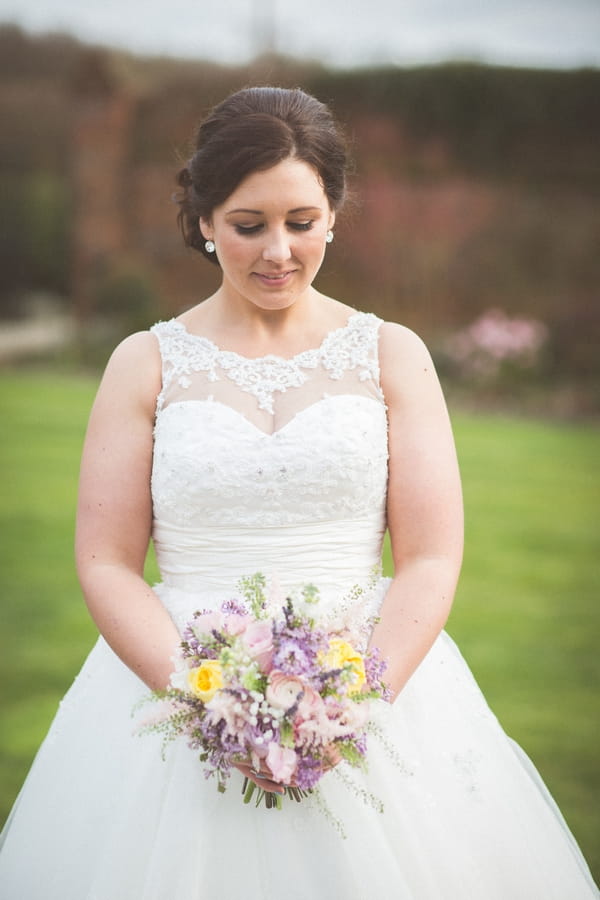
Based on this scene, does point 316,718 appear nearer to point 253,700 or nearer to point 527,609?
point 253,700

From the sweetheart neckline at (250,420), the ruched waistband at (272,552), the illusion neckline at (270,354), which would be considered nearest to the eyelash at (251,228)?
the illusion neckline at (270,354)

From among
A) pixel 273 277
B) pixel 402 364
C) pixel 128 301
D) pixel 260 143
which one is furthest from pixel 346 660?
pixel 128 301

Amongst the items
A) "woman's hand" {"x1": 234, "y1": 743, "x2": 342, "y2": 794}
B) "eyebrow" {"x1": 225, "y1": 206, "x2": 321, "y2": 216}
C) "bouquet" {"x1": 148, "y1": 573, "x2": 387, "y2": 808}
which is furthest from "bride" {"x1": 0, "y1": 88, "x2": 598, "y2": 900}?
"bouquet" {"x1": 148, "y1": 573, "x2": 387, "y2": 808}

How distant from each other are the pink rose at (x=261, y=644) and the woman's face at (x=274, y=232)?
1008mm

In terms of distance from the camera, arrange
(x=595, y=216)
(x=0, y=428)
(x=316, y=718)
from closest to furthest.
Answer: (x=316, y=718) < (x=0, y=428) < (x=595, y=216)

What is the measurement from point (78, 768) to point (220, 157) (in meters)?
1.73

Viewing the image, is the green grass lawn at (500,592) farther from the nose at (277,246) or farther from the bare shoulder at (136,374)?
the nose at (277,246)

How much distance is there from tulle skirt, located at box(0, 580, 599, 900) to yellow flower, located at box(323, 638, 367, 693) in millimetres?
208

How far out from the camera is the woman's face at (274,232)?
2.61 meters

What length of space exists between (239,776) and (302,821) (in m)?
0.20

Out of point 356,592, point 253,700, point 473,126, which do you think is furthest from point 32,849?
point 473,126

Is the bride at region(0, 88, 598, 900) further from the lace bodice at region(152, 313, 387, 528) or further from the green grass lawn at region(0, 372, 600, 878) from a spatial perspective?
the green grass lawn at region(0, 372, 600, 878)

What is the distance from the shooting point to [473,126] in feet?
61.0

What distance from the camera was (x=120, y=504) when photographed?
2.71 meters
